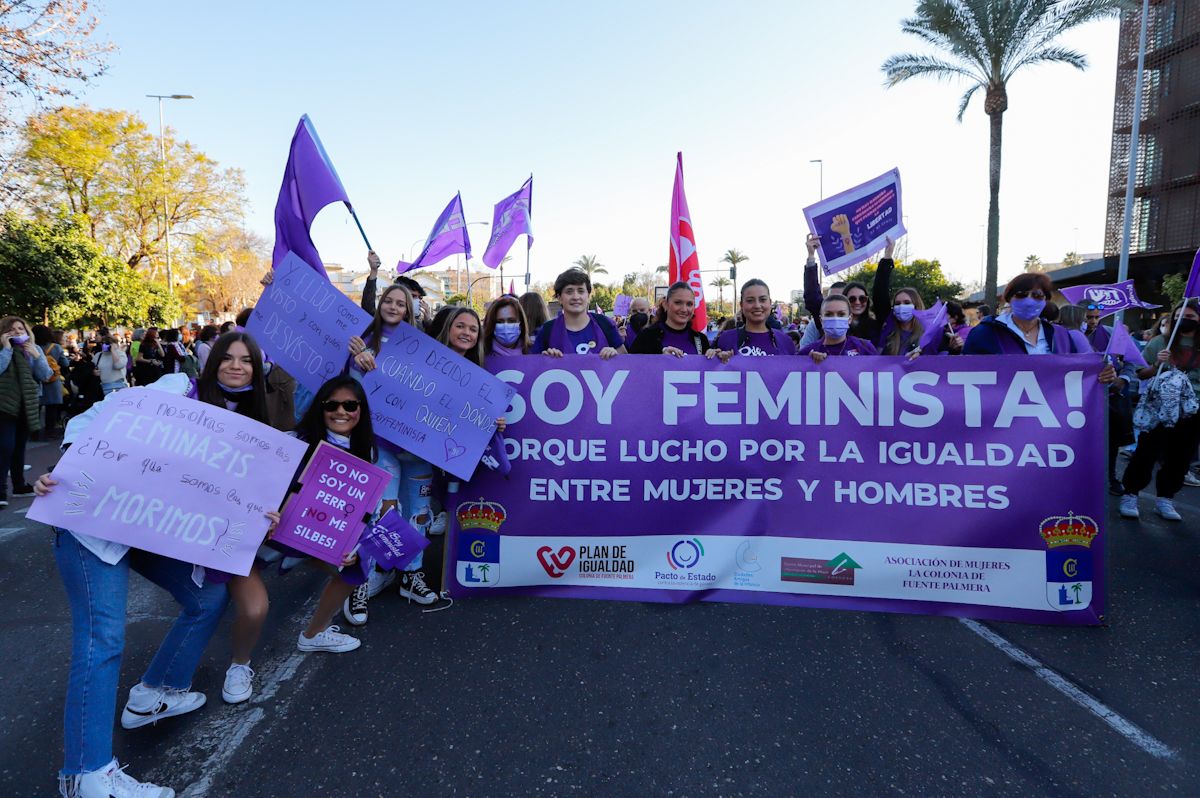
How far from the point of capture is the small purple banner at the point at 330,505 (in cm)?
272

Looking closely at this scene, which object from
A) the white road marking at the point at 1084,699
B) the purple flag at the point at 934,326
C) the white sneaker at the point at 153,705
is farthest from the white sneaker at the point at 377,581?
the purple flag at the point at 934,326

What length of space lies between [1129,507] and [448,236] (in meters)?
7.89

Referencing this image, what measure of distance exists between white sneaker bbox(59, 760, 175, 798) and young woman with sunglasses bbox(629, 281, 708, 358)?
321 cm

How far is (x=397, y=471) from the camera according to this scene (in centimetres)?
373

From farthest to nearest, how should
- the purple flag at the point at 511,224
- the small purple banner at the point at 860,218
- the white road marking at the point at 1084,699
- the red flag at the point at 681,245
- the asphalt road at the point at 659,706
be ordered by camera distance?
1. the purple flag at the point at 511,224
2. the red flag at the point at 681,245
3. the small purple banner at the point at 860,218
4. the white road marking at the point at 1084,699
5. the asphalt road at the point at 659,706

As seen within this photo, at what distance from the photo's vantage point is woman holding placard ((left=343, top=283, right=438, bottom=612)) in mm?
3688

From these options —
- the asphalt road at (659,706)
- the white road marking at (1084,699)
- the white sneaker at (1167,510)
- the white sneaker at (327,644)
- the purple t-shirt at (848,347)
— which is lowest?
the white sneaker at (1167,510)

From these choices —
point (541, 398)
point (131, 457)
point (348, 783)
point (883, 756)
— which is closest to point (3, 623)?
point (131, 457)

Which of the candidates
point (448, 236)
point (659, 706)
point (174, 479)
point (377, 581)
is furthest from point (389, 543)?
point (448, 236)

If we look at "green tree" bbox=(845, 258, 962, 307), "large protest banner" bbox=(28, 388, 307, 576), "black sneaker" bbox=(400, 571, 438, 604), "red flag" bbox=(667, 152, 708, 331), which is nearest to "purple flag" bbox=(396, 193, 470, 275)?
"red flag" bbox=(667, 152, 708, 331)

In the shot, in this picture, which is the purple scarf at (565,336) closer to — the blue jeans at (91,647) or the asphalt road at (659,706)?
the asphalt road at (659,706)

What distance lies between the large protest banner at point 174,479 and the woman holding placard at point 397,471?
1090 mm

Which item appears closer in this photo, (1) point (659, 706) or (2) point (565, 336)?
(1) point (659, 706)

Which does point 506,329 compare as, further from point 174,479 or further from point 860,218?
point 860,218
